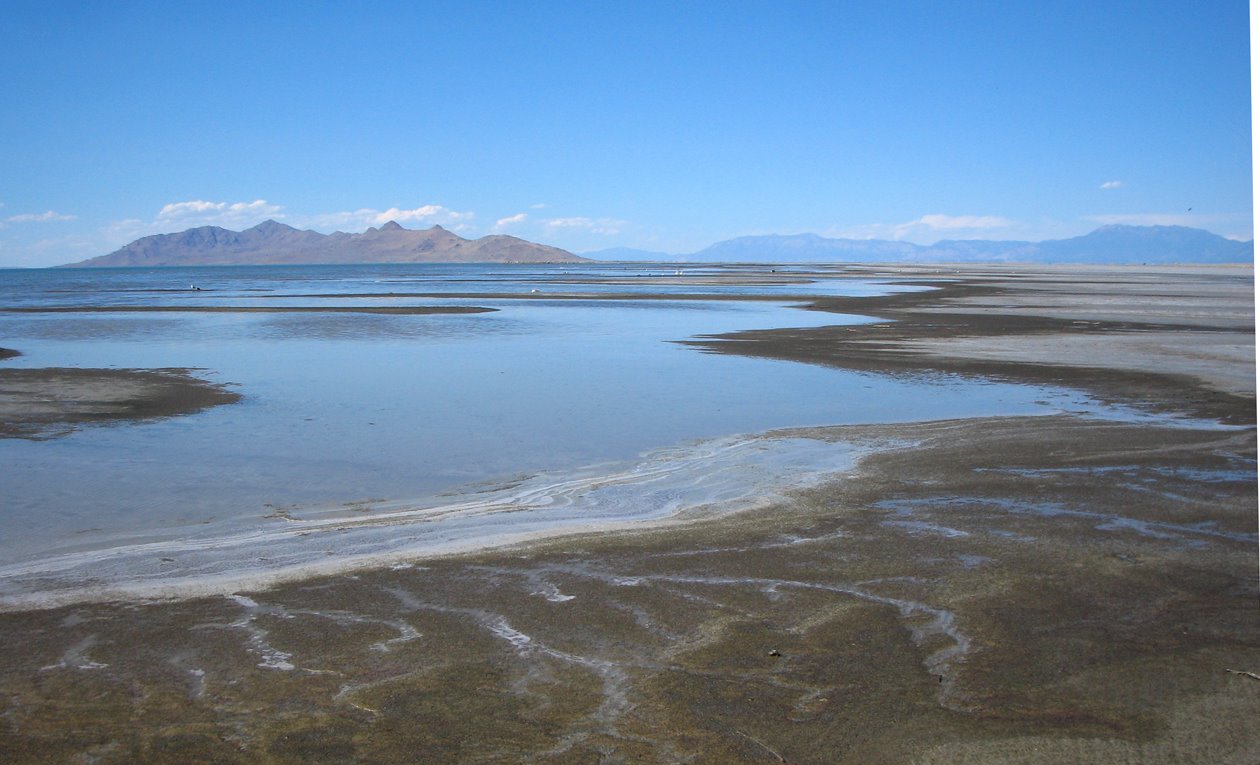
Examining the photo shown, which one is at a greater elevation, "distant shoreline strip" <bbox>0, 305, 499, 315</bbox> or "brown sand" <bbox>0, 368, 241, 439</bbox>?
"distant shoreline strip" <bbox>0, 305, 499, 315</bbox>

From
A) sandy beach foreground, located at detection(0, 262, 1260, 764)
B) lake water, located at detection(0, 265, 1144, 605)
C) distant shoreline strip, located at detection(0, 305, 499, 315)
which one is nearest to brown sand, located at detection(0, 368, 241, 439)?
lake water, located at detection(0, 265, 1144, 605)

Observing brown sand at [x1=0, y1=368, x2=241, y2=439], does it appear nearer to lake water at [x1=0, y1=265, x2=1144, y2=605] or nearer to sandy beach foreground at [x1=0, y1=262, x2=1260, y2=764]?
lake water at [x1=0, y1=265, x2=1144, y2=605]

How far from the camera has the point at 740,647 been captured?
5824mm

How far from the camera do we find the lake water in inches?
333

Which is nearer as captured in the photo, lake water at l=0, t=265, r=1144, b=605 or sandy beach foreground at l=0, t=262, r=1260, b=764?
sandy beach foreground at l=0, t=262, r=1260, b=764

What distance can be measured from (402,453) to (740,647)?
779 centimetres

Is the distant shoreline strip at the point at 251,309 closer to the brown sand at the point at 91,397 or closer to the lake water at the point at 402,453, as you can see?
the lake water at the point at 402,453

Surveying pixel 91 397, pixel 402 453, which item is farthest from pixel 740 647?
pixel 91 397

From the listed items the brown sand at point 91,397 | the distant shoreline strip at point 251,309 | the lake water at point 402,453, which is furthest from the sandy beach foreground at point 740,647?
the distant shoreline strip at point 251,309

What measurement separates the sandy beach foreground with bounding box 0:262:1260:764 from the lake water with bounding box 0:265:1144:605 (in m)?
1.07

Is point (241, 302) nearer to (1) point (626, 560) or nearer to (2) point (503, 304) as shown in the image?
(2) point (503, 304)

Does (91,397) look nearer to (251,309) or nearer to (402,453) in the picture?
(402,453)

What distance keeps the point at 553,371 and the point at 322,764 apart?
17517mm

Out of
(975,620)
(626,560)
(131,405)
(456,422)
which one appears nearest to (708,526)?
(626,560)
